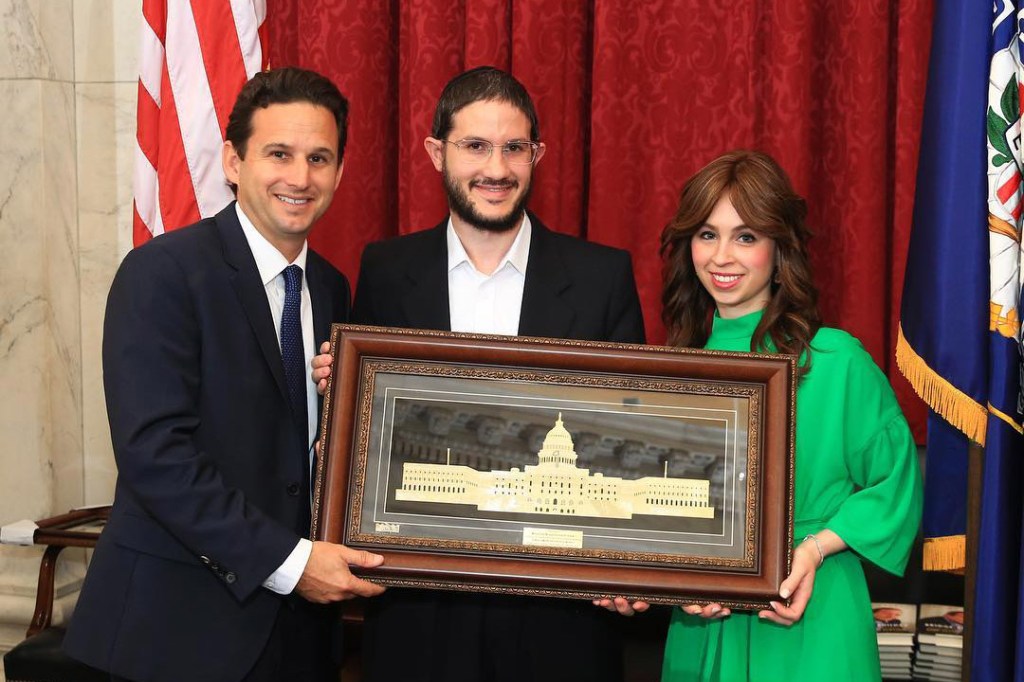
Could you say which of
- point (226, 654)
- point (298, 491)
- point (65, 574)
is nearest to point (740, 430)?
point (298, 491)

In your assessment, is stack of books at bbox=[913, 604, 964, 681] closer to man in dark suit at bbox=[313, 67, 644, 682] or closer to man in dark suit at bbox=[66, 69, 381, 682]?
man in dark suit at bbox=[313, 67, 644, 682]

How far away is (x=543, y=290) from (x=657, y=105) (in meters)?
1.36

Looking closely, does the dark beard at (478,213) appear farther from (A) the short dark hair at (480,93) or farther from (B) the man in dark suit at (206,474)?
(B) the man in dark suit at (206,474)

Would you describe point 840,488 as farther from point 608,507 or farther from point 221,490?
point 221,490

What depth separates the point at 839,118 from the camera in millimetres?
3480

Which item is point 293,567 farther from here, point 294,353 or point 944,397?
point 944,397

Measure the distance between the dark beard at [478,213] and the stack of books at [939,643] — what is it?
1.94 m

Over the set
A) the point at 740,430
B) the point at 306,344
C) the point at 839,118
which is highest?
the point at 839,118

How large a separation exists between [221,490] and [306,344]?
407 millimetres

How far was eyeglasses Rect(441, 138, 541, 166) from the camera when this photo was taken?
8.24ft

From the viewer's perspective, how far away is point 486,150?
2.52 metres

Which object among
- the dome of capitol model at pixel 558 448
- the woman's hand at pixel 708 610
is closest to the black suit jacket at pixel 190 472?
the dome of capitol model at pixel 558 448

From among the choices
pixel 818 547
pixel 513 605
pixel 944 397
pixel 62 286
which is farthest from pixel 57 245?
pixel 944 397

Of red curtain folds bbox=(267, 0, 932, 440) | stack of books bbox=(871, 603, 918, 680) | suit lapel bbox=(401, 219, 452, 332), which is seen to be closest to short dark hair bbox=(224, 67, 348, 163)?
suit lapel bbox=(401, 219, 452, 332)
